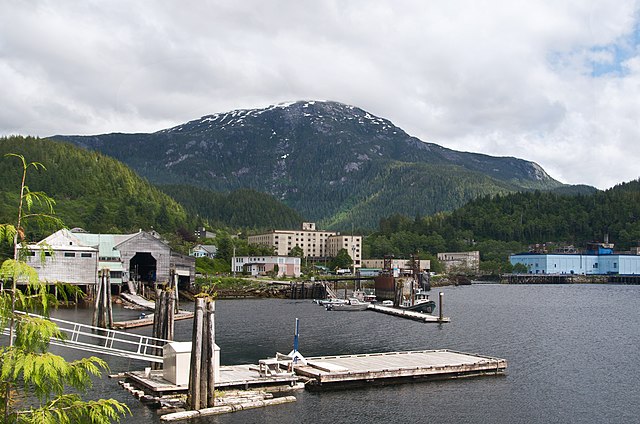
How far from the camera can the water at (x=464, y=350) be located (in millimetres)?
36406

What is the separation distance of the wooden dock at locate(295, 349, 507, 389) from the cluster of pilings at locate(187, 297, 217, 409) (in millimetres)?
9749

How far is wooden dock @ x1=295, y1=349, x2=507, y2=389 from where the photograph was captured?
4141 cm

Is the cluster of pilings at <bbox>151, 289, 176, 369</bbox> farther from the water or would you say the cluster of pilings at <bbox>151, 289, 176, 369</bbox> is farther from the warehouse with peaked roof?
the warehouse with peaked roof

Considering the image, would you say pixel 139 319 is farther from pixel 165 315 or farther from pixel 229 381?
pixel 229 381

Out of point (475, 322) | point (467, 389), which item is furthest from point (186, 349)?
point (475, 322)

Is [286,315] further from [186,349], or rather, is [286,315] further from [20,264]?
[20,264]

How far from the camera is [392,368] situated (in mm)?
43875

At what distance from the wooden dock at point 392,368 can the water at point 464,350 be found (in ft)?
3.12

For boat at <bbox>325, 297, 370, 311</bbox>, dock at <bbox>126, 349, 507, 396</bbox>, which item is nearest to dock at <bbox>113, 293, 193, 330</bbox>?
dock at <bbox>126, 349, 507, 396</bbox>

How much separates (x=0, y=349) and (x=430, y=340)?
2376 inches

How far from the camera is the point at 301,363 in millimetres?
44062

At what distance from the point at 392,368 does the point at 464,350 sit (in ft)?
65.7

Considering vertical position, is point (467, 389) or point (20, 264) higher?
point (20, 264)

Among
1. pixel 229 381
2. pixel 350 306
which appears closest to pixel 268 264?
pixel 350 306
